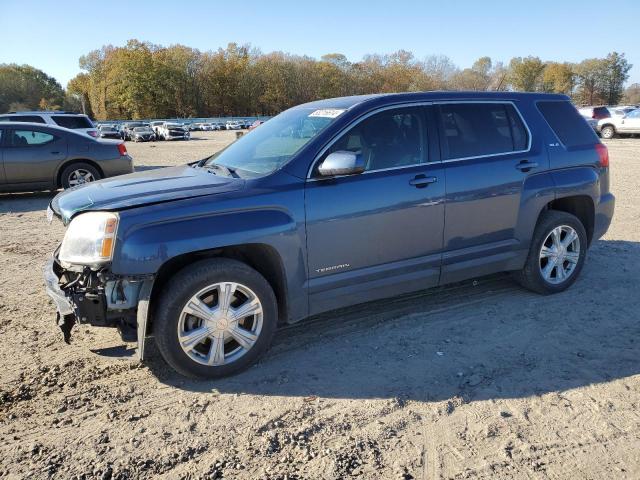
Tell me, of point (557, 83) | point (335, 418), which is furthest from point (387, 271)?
point (557, 83)

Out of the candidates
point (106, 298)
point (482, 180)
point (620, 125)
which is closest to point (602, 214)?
point (482, 180)

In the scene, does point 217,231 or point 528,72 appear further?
point 528,72

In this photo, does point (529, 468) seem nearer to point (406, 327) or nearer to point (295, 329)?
point (406, 327)

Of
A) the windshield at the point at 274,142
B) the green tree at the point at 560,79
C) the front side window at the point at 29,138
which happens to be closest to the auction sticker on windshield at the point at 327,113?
the windshield at the point at 274,142

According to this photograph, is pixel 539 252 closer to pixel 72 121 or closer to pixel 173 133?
pixel 72 121

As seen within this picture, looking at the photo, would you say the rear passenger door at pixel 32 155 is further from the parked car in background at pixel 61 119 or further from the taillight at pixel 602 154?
the taillight at pixel 602 154

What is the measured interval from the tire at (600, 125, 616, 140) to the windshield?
96.5 ft

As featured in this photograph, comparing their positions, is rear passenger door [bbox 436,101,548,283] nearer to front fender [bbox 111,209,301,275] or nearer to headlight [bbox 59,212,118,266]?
front fender [bbox 111,209,301,275]

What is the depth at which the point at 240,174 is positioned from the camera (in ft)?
12.8

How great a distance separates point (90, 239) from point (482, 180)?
9.99 ft

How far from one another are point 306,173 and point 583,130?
3128 mm

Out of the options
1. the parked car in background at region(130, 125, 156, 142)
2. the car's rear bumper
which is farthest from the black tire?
the parked car in background at region(130, 125, 156, 142)

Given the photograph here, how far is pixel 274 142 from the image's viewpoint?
167 inches

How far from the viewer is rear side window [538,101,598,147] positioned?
495cm
